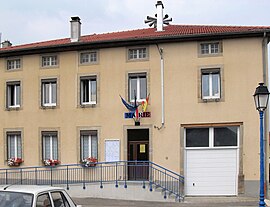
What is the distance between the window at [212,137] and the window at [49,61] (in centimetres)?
732

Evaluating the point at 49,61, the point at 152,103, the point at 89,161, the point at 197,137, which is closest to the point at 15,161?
the point at 89,161

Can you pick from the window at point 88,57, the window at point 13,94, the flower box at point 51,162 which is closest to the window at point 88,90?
the window at point 88,57

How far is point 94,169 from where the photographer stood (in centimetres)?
1942

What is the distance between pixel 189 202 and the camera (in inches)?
679

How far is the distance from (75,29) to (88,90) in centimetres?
321

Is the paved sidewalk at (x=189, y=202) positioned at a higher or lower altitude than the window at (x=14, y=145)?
lower

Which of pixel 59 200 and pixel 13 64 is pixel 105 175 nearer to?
pixel 13 64

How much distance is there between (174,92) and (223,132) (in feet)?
9.16

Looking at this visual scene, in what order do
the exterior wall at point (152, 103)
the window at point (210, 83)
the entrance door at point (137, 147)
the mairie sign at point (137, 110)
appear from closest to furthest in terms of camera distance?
the exterior wall at point (152, 103) < the window at point (210, 83) < the mairie sign at point (137, 110) < the entrance door at point (137, 147)

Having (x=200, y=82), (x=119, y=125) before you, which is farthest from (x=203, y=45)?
(x=119, y=125)

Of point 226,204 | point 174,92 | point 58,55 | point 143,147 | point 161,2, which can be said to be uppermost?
point 161,2

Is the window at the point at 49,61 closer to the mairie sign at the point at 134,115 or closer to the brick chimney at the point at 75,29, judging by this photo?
the brick chimney at the point at 75,29

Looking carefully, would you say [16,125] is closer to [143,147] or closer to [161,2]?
[143,147]

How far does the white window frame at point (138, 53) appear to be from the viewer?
19.4m
